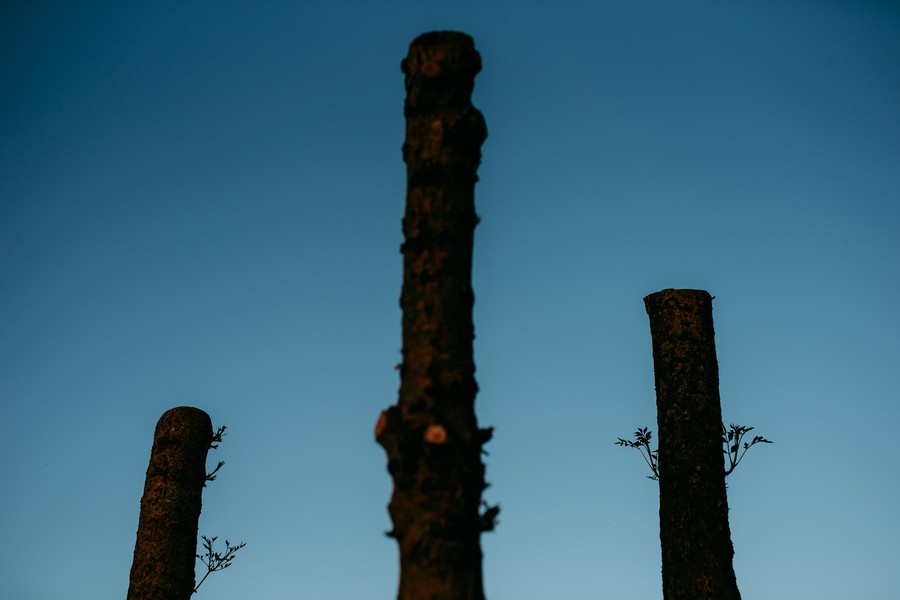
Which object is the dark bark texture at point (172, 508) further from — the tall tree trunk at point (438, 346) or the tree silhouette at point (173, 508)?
the tall tree trunk at point (438, 346)

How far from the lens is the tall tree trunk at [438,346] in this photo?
13.1 ft

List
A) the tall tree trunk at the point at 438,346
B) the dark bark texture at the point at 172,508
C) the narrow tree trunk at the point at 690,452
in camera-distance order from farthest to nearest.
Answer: the dark bark texture at the point at 172,508 < the narrow tree trunk at the point at 690,452 < the tall tree trunk at the point at 438,346

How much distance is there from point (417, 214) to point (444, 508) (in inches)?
56.4

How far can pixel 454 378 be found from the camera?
4.22 metres

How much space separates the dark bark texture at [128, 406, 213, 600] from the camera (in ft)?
30.6

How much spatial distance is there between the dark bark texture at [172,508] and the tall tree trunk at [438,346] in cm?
600

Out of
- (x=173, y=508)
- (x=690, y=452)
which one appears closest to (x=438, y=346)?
(x=690, y=452)

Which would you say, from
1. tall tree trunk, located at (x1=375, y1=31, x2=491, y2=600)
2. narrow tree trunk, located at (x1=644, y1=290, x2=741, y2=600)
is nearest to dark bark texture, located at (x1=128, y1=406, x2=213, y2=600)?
narrow tree trunk, located at (x1=644, y1=290, x2=741, y2=600)

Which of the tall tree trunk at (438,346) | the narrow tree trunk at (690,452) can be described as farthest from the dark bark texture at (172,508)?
the tall tree trunk at (438,346)

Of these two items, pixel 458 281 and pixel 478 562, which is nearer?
pixel 478 562

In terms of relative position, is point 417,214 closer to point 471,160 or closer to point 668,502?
point 471,160

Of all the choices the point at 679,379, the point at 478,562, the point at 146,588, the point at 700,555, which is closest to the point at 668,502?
the point at 700,555

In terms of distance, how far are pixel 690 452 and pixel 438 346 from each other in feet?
15.1

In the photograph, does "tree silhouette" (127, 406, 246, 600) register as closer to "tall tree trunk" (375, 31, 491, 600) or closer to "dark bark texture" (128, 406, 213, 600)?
"dark bark texture" (128, 406, 213, 600)
